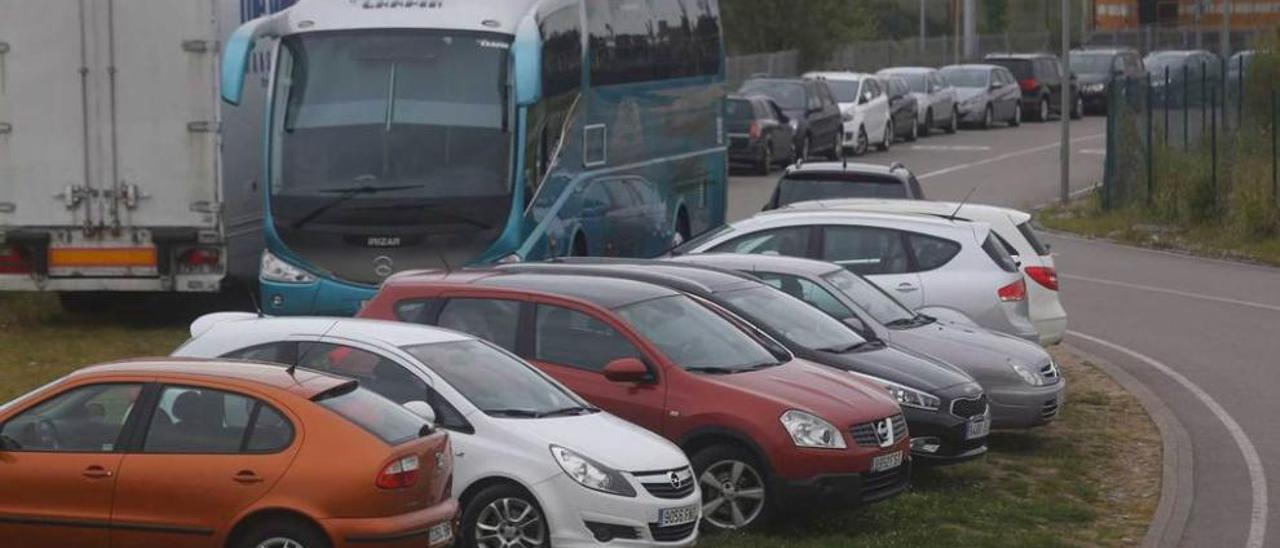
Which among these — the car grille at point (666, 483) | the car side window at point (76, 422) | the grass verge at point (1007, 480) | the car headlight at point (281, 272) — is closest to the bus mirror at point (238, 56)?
the car headlight at point (281, 272)

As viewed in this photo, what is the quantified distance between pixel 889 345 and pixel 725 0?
4918 centimetres

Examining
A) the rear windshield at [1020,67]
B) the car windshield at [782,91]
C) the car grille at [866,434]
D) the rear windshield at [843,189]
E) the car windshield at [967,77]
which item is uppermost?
the rear windshield at [1020,67]

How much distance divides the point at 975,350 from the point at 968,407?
1977mm

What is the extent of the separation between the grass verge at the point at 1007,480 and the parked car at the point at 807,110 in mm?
24277

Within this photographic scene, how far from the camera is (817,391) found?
13305 millimetres

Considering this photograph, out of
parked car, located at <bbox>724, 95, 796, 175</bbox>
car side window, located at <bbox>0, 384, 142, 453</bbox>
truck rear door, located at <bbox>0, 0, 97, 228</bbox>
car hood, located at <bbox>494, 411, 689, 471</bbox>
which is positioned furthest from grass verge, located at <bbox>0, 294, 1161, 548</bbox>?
parked car, located at <bbox>724, 95, 796, 175</bbox>

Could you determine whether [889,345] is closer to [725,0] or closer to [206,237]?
[206,237]

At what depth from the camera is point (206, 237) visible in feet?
67.2

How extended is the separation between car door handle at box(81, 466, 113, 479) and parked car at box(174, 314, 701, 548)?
1.66m

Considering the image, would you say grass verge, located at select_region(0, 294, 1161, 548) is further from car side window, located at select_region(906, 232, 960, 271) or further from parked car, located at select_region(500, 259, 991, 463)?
car side window, located at select_region(906, 232, 960, 271)

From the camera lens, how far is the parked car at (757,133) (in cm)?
4394

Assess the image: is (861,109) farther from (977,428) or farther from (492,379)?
(492,379)

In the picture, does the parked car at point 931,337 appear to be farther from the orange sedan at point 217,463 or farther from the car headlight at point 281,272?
the orange sedan at point 217,463

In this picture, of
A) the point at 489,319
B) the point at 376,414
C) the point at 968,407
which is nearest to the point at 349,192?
the point at 489,319
